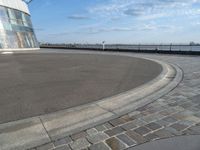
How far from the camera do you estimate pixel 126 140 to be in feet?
11.3

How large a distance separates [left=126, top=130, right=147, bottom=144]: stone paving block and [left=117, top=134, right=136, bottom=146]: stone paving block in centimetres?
8

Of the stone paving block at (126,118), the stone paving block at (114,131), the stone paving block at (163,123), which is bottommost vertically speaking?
the stone paving block at (126,118)

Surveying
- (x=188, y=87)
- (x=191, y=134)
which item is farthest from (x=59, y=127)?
(x=188, y=87)

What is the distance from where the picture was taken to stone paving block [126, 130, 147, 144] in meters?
3.40

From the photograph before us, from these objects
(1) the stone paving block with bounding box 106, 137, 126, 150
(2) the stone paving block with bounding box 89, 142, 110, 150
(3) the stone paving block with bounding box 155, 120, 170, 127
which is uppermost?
(2) the stone paving block with bounding box 89, 142, 110, 150

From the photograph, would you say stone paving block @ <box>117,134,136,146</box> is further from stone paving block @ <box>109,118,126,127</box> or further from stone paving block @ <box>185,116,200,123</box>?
stone paving block @ <box>185,116,200,123</box>

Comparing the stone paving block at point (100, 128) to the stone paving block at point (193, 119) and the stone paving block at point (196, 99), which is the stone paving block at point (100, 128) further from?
the stone paving block at point (196, 99)

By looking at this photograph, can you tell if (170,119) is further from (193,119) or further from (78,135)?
(78,135)

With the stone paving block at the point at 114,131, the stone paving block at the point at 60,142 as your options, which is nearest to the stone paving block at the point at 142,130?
the stone paving block at the point at 114,131

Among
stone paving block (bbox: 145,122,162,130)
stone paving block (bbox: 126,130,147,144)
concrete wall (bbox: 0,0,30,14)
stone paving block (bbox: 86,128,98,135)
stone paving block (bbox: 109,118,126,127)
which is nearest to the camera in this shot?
stone paving block (bbox: 126,130,147,144)

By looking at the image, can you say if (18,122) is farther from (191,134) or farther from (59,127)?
(191,134)

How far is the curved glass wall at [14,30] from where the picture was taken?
99.5ft

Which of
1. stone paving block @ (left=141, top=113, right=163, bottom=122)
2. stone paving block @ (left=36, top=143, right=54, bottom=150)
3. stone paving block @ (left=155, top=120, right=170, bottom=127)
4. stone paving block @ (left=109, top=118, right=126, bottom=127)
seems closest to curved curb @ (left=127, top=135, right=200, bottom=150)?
stone paving block @ (left=155, top=120, right=170, bottom=127)

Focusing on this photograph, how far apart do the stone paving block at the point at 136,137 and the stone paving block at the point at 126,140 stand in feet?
0.26
